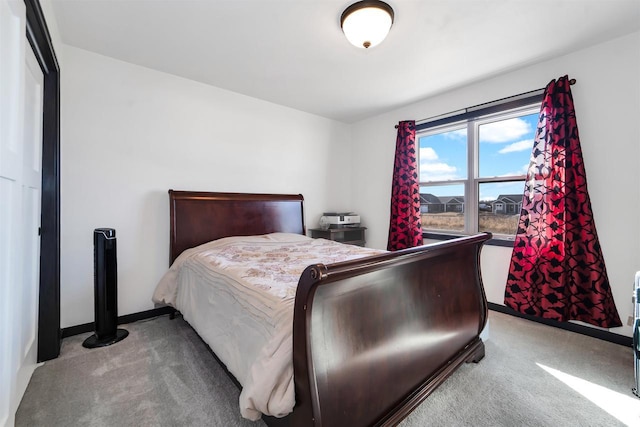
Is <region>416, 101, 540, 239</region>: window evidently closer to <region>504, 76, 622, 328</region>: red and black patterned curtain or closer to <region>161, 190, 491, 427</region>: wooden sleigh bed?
<region>504, 76, 622, 328</region>: red and black patterned curtain

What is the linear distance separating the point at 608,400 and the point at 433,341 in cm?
103

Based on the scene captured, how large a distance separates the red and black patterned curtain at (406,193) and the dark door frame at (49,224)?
324cm

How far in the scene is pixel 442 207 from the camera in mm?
3350

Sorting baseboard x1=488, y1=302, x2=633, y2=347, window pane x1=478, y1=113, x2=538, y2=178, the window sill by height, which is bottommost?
baseboard x1=488, y1=302, x2=633, y2=347

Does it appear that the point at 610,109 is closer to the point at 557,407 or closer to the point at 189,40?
the point at 557,407

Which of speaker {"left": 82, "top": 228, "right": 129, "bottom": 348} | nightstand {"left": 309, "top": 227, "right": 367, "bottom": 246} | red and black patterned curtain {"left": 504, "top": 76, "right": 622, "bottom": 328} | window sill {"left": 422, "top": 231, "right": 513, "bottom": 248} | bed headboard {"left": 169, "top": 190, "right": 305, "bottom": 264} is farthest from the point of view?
nightstand {"left": 309, "top": 227, "right": 367, "bottom": 246}

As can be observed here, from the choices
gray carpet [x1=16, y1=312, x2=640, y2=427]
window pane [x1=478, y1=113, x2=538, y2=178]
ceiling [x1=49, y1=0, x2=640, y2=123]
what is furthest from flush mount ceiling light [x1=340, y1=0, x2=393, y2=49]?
gray carpet [x1=16, y1=312, x2=640, y2=427]

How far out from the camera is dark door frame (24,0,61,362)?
182 cm

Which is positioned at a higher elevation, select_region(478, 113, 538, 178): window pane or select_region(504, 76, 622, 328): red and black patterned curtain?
select_region(478, 113, 538, 178): window pane

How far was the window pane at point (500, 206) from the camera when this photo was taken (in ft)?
9.01

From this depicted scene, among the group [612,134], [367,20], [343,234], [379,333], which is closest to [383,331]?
[379,333]

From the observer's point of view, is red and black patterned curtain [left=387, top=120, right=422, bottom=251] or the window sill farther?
red and black patterned curtain [left=387, top=120, right=422, bottom=251]

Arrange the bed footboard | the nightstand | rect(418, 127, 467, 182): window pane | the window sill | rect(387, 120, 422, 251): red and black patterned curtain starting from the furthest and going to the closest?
1. the nightstand
2. rect(387, 120, 422, 251): red and black patterned curtain
3. rect(418, 127, 467, 182): window pane
4. the window sill
5. the bed footboard

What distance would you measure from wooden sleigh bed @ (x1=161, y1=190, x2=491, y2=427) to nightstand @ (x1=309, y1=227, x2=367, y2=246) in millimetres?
1938
